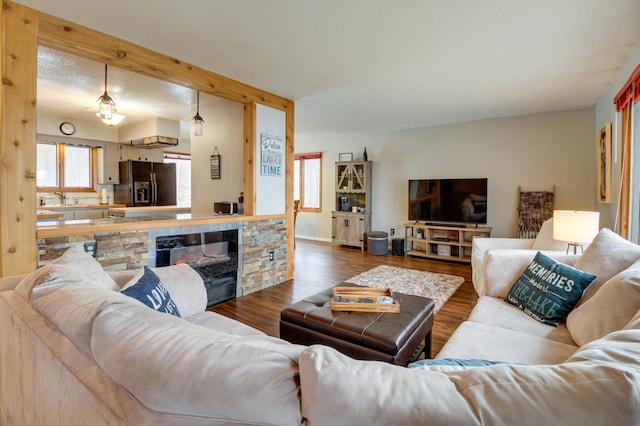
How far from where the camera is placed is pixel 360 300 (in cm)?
210

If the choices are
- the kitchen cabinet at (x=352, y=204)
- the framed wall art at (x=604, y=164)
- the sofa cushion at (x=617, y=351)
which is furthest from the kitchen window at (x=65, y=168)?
the framed wall art at (x=604, y=164)

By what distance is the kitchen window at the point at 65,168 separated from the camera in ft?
18.2

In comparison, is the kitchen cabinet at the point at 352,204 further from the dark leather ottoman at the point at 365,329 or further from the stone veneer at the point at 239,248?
the dark leather ottoman at the point at 365,329

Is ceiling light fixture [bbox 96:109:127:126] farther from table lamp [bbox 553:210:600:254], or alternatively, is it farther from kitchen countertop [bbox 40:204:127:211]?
table lamp [bbox 553:210:600:254]

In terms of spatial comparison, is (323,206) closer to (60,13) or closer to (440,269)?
(440,269)

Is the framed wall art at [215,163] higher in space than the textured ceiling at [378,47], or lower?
lower

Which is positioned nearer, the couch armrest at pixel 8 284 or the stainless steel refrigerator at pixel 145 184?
the couch armrest at pixel 8 284

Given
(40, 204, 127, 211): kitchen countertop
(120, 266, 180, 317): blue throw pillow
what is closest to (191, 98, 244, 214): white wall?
(40, 204, 127, 211): kitchen countertop

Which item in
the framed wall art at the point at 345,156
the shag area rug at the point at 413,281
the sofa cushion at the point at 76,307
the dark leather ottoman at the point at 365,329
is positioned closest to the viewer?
the sofa cushion at the point at 76,307

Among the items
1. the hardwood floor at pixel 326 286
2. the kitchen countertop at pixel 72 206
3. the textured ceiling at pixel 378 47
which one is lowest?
the hardwood floor at pixel 326 286

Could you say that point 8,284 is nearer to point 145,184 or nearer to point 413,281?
point 413,281

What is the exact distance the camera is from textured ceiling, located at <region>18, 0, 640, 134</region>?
214cm

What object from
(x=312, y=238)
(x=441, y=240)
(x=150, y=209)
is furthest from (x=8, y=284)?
(x=312, y=238)

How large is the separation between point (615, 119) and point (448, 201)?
2570 millimetres
